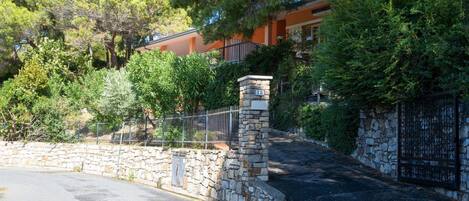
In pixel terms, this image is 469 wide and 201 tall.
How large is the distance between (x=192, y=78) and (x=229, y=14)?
13.3 ft

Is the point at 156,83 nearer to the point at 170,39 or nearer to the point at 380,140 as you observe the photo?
the point at 380,140

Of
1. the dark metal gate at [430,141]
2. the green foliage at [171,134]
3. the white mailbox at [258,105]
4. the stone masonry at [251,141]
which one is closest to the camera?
the dark metal gate at [430,141]

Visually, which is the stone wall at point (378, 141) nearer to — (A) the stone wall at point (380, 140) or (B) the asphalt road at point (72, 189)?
(A) the stone wall at point (380, 140)

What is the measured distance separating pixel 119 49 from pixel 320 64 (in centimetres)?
2410

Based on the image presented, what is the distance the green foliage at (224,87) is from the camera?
2061cm

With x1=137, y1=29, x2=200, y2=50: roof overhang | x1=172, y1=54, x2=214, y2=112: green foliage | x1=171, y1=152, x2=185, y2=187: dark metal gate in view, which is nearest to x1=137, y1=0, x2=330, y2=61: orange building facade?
x1=172, y1=54, x2=214, y2=112: green foliage

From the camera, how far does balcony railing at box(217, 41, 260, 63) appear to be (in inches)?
973

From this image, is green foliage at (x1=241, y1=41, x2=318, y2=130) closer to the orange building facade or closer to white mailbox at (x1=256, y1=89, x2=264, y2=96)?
the orange building facade

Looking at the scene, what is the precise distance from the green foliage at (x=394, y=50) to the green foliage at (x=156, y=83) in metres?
8.93

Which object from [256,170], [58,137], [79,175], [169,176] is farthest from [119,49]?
[256,170]

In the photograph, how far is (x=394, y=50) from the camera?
428 inches

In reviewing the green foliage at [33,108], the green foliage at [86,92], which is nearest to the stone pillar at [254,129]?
the green foliage at [86,92]

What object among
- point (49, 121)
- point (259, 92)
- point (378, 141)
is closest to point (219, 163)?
point (259, 92)

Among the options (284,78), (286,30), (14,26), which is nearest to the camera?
(284,78)
